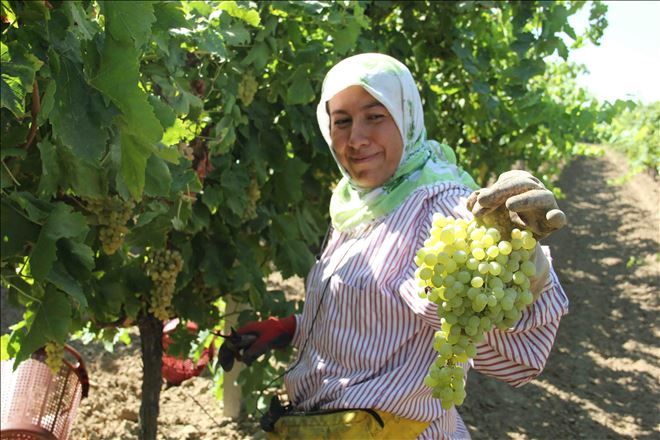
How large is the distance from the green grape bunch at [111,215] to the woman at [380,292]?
0.56 metres

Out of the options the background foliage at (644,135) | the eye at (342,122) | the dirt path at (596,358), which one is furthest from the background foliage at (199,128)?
the background foliage at (644,135)

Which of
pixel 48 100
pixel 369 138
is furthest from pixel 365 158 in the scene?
pixel 48 100

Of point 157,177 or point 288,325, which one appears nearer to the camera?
point 157,177

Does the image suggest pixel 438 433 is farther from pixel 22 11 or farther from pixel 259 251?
pixel 259 251

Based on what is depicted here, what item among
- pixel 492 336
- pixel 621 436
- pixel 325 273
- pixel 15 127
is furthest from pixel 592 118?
pixel 15 127

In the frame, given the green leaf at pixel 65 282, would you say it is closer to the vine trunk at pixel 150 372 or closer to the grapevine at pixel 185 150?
the grapevine at pixel 185 150

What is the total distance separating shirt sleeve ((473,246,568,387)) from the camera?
5.54 ft

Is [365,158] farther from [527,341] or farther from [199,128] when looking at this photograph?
[199,128]

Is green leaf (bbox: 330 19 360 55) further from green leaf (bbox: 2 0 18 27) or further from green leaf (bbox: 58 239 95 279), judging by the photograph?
green leaf (bbox: 2 0 18 27)

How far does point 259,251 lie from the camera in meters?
3.55

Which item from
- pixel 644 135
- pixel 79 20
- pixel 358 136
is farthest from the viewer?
pixel 644 135

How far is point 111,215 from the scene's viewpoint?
91.5 inches

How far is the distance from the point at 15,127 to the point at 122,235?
578 millimetres

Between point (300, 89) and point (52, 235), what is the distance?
5.17 ft
